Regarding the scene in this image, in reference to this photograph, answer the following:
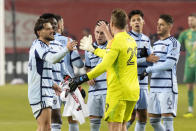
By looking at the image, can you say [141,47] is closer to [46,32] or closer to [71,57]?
[71,57]

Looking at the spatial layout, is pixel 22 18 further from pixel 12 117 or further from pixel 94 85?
pixel 94 85

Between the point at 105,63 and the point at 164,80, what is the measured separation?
2432mm

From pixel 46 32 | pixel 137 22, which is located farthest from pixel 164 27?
pixel 46 32

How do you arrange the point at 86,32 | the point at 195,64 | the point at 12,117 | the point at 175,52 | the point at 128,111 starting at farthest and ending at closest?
the point at 86,32 → the point at 195,64 → the point at 12,117 → the point at 175,52 → the point at 128,111

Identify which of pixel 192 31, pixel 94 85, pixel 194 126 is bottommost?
pixel 194 126

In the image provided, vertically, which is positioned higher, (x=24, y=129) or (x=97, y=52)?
(x=97, y=52)

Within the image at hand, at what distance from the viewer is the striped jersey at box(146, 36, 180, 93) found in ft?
32.0

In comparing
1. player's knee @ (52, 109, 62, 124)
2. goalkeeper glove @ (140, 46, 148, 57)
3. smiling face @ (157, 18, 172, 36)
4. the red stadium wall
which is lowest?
player's knee @ (52, 109, 62, 124)

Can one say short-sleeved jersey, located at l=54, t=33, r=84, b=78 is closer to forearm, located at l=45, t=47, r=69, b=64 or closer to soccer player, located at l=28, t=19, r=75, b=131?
soccer player, located at l=28, t=19, r=75, b=131

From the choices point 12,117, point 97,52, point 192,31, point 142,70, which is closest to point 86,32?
point 192,31

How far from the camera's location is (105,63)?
25.3 feet

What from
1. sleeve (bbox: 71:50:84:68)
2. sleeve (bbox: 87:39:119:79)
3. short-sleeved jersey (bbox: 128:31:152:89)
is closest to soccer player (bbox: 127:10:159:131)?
short-sleeved jersey (bbox: 128:31:152:89)

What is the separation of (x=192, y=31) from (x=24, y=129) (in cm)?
601

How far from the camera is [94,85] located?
9883mm
